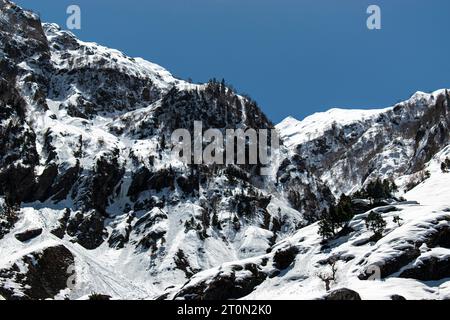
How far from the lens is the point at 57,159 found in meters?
189

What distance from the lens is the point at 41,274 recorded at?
127625mm

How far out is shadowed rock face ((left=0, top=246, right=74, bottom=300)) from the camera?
398 ft

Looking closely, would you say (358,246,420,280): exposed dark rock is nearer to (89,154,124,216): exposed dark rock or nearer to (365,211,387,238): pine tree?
(365,211,387,238): pine tree

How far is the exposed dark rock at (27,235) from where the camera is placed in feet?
468

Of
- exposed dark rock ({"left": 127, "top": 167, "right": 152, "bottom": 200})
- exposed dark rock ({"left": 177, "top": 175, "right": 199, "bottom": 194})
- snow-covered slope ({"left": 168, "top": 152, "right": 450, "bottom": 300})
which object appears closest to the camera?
snow-covered slope ({"left": 168, "top": 152, "right": 450, "bottom": 300})

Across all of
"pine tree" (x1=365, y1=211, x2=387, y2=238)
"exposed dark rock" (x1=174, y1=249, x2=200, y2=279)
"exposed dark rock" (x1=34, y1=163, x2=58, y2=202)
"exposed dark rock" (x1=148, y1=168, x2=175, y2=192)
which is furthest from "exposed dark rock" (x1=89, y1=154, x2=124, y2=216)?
"pine tree" (x1=365, y1=211, x2=387, y2=238)

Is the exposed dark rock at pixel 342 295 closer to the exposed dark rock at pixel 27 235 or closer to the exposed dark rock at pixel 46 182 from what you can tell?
the exposed dark rock at pixel 27 235

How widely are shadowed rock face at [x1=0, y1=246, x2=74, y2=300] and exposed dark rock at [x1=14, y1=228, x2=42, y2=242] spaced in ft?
36.2

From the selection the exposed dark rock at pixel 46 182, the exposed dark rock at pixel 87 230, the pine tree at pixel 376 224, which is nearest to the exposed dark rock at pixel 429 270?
the pine tree at pixel 376 224

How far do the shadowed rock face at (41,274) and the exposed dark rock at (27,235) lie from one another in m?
11.0
